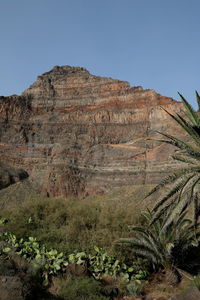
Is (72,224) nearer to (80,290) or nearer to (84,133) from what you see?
(80,290)

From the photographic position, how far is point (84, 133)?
241ft

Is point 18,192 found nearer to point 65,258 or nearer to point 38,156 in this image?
point 38,156

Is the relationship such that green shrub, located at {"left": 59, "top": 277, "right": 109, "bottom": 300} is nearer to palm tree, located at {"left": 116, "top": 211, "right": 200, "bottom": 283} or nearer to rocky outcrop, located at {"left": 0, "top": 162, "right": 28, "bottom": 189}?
palm tree, located at {"left": 116, "top": 211, "right": 200, "bottom": 283}

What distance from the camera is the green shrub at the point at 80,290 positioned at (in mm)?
9623

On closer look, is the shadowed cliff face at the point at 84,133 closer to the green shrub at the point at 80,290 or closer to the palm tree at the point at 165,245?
the palm tree at the point at 165,245

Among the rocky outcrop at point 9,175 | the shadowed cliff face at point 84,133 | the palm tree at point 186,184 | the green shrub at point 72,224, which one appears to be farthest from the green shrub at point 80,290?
the rocky outcrop at point 9,175

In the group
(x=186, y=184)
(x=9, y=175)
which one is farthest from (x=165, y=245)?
(x=9, y=175)

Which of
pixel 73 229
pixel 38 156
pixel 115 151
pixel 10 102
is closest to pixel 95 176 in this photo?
pixel 115 151

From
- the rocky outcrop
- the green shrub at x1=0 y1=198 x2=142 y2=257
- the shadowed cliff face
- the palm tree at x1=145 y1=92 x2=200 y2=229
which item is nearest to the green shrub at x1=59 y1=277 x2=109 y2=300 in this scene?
the green shrub at x1=0 y1=198 x2=142 y2=257

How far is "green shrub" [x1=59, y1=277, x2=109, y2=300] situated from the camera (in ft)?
31.6

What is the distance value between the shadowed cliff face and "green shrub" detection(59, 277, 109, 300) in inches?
1806

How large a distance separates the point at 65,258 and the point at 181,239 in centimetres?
507

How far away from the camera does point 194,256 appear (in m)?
14.0

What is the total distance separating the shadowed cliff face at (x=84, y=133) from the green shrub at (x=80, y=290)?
45866 millimetres
